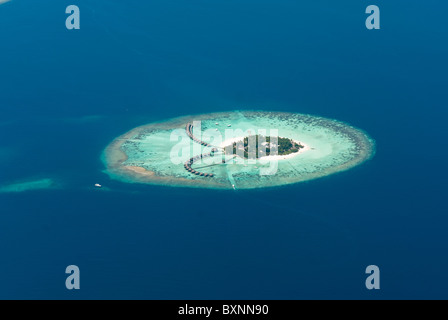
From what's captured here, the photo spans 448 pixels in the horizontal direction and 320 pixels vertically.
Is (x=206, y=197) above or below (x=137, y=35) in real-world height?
below

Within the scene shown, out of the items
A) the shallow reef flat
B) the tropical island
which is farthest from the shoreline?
the tropical island

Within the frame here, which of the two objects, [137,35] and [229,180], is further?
[137,35]

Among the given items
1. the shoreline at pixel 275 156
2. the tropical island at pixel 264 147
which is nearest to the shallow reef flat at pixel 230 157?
the shoreline at pixel 275 156

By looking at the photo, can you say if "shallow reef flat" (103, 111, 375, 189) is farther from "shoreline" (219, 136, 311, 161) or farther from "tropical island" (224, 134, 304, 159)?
"tropical island" (224, 134, 304, 159)

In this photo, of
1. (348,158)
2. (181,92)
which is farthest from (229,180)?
(181,92)

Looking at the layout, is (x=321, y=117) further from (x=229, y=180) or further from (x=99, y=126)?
(x=99, y=126)

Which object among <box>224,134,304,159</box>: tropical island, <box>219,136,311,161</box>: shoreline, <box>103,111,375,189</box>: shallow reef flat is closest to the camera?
<box>103,111,375,189</box>: shallow reef flat
